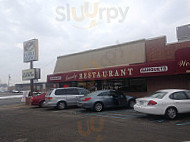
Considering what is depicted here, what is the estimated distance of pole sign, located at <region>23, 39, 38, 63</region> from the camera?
24.9 metres

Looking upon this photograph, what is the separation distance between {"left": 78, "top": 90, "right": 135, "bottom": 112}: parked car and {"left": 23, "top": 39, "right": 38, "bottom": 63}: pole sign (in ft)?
45.5

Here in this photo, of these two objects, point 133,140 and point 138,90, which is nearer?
point 133,140

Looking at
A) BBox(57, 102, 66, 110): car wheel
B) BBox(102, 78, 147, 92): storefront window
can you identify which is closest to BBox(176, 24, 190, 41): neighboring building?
BBox(102, 78, 147, 92): storefront window

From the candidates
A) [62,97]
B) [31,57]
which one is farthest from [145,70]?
[31,57]

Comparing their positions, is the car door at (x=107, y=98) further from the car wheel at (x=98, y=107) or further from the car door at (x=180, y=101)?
the car door at (x=180, y=101)

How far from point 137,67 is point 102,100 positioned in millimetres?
4970

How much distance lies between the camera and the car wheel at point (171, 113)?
30.3 ft

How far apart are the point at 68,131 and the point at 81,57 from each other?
57.7ft

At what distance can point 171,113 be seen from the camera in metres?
9.27

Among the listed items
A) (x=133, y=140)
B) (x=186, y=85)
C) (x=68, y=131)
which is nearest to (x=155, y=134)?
(x=133, y=140)

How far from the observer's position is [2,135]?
7164 mm

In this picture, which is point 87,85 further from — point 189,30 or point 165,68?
point 189,30

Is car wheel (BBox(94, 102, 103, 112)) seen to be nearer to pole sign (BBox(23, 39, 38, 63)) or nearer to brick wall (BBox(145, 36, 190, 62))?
brick wall (BBox(145, 36, 190, 62))

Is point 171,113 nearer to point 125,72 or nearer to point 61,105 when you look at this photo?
point 125,72
